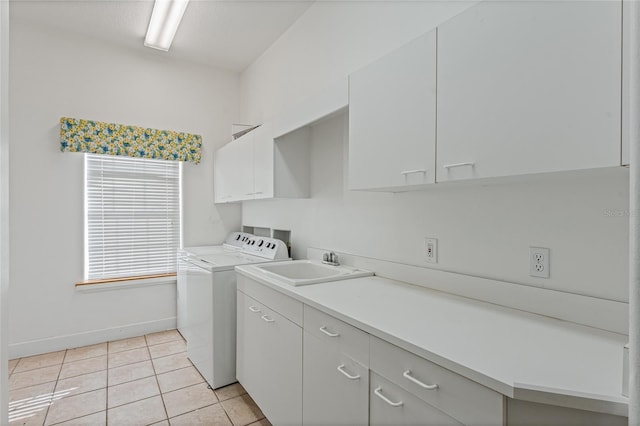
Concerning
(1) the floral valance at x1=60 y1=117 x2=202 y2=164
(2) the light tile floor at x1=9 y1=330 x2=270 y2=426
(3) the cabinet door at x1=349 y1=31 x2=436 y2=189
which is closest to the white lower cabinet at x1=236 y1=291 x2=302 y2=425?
(2) the light tile floor at x1=9 y1=330 x2=270 y2=426

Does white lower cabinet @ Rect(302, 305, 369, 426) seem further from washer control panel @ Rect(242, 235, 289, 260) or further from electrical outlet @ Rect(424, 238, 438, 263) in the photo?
washer control panel @ Rect(242, 235, 289, 260)

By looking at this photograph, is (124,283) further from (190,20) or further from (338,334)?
(338,334)

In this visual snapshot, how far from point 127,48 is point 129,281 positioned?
240 cm

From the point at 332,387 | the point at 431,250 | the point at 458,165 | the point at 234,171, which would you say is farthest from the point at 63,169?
the point at 458,165

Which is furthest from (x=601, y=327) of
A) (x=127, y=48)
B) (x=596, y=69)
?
(x=127, y=48)

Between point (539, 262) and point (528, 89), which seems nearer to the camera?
point (528, 89)

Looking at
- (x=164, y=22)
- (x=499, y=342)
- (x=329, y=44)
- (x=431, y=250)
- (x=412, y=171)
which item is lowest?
(x=499, y=342)

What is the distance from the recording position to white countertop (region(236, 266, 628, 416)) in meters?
0.75

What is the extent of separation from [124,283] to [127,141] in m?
1.45

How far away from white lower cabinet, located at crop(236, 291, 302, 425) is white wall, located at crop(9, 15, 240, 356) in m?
1.81

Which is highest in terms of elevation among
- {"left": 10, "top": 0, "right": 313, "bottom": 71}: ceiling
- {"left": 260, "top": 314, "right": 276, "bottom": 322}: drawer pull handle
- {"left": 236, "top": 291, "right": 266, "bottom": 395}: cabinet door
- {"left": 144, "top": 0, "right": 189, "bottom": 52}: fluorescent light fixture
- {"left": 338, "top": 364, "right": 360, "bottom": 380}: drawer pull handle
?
{"left": 10, "top": 0, "right": 313, "bottom": 71}: ceiling

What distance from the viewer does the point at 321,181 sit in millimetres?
2508

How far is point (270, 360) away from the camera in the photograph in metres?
1.83

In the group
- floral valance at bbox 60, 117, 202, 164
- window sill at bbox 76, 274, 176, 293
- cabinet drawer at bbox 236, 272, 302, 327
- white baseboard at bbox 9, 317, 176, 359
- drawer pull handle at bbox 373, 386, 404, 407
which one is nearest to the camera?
drawer pull handle at bbox 373, 386, 404, 407
